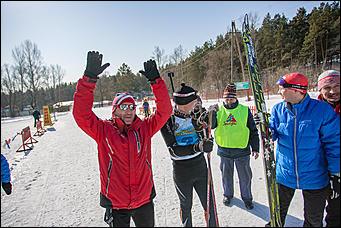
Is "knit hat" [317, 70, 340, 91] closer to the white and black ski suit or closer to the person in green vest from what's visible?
the person in green vest

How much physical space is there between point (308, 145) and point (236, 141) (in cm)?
95

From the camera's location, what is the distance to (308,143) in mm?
1820

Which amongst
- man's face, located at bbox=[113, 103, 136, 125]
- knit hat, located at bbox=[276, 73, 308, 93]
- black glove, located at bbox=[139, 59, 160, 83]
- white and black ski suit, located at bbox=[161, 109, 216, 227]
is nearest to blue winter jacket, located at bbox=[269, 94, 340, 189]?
knit hat, located at bbox=[276, 73, 308, 93]

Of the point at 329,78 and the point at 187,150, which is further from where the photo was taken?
the point at 187,150

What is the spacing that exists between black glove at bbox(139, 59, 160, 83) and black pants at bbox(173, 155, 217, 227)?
3.33ft

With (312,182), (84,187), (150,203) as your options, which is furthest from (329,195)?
(84,187)

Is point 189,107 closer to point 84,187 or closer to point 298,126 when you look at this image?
point 298,126

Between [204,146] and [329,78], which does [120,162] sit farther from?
[329,78]

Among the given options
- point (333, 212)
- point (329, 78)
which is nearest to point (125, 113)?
point (329, 78)

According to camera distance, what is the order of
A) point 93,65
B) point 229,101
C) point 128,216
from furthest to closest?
point 229,101 < point 128,216 < point 93,65

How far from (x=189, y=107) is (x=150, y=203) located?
116 centimetres

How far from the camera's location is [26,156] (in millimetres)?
6312

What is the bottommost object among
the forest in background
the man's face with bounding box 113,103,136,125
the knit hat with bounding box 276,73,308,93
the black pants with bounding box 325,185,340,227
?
the black pants with bounding box 325,185,340,227

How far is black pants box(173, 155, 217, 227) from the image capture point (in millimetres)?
2057
